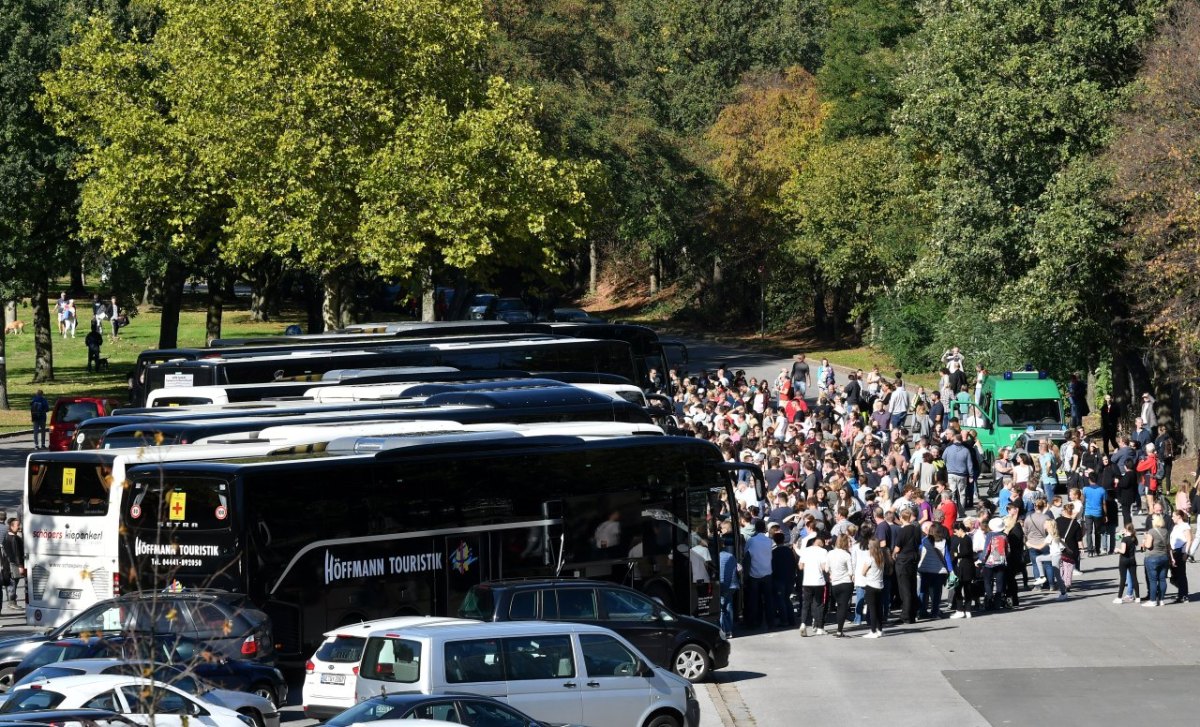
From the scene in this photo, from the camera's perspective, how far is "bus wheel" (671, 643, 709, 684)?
18.6 m

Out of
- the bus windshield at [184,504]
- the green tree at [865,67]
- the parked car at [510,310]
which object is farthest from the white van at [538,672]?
the green tree at [865,67]

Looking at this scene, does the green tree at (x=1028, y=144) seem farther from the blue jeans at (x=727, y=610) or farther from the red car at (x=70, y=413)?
the red car at (x=70, y=413)

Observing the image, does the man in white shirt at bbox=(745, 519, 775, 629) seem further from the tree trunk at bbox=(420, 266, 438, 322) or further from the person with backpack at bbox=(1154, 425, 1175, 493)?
the tree trunk at bbox=(420, 266, 438, 322)

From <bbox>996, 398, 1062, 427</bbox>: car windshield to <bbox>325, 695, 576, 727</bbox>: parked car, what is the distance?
24.4m

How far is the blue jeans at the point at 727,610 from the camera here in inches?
881

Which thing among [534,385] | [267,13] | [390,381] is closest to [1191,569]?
[534,385]

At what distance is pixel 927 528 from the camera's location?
22844 mm

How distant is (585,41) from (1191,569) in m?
45.8

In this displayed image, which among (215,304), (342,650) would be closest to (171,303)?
(215,304)

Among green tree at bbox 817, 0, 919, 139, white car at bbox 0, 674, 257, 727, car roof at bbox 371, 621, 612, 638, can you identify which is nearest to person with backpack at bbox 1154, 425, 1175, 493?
car roof at bbox 371, 621, 612, 638

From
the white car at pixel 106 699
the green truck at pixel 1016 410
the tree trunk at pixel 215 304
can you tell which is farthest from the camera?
the tree trunk at pixel 215 304

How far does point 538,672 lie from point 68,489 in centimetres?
839

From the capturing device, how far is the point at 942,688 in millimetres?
18688

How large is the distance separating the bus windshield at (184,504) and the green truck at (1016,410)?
20916mm
